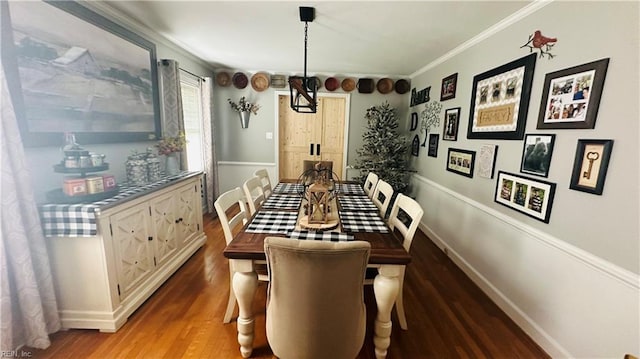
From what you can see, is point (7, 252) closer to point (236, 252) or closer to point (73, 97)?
point (73, 97)

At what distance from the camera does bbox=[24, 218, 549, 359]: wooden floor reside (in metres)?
1.66

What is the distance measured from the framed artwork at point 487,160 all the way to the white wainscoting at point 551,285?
32cm

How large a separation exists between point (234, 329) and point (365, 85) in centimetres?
419

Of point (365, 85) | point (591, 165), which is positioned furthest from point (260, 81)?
point (591, 165)

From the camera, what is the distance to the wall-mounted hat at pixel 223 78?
4.45 m

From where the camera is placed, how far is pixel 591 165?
1.49 meters

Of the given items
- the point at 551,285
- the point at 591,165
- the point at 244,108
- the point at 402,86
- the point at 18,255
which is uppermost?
the point at 402,86

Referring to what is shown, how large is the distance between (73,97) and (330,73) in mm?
3567

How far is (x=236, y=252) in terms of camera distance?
4.66ft

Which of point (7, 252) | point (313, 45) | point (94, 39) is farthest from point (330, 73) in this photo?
point (7, 252)

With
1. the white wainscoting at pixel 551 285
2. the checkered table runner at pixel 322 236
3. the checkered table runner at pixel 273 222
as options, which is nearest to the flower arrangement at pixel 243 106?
the checkered table runner at pixel 273 222

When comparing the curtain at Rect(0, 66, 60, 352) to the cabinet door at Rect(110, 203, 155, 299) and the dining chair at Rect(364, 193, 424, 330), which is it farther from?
the dining chair at Rect(364, 193, 424, 330)

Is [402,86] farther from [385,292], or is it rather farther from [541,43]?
[385,292]

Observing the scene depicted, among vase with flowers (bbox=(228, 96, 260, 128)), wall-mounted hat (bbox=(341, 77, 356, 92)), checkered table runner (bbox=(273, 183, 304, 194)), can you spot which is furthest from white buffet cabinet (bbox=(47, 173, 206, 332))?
wall-mounted hat (bbox=(341, 77, 356, 92))
